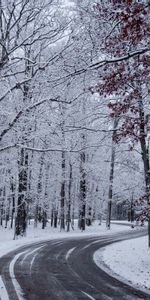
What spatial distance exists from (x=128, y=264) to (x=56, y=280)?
15.7ft

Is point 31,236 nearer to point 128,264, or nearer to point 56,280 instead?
point 128,264

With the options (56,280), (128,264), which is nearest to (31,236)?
(128,264)

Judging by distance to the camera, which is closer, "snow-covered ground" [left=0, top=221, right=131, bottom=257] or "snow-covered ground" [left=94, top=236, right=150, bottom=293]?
"snow-covered ground" [left=94, top=236, right=150, bottom=293]

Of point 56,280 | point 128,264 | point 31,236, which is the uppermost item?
point 56,280

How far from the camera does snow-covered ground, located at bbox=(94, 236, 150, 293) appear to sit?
1045cm

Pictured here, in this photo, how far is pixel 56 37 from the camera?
11.3m

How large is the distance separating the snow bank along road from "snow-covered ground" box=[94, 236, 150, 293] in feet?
1.63

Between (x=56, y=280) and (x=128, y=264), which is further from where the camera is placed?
(x=128, y=264)

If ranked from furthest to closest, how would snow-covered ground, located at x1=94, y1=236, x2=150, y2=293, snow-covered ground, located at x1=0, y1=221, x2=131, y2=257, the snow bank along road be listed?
1. snow-covered ground, located at x1=0, y1=221, x2=131, y2=257
2. snow-covered ground, located at x1=94, y1=236, x2=150, y2=293
3. the snow bank along road

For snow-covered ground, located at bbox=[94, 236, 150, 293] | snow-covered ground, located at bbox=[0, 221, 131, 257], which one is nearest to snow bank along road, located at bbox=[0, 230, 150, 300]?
snow-covered ground, located at bbox=[94, 236, 150, 293]

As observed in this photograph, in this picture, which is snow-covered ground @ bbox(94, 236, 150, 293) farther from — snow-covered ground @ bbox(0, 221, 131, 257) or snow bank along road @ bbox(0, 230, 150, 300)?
snow-covered ground @ bbox(0, 221, 131, 257)

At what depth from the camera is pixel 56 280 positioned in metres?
9.27

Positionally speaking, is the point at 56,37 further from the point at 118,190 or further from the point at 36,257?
the point at 118,190

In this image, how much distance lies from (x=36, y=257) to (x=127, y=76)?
8.65 metres
